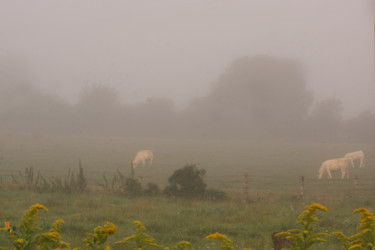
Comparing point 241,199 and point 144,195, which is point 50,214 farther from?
point 241,199

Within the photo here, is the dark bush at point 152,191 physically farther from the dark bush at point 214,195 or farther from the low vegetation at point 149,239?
the low vegetation at point 149,239

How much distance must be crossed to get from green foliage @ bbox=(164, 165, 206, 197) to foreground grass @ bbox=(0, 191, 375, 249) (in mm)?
1644

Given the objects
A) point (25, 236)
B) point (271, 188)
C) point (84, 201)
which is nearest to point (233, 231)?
→ point (84, 201)

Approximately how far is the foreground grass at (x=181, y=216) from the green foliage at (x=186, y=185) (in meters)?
1.64

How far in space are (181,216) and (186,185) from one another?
6.10m

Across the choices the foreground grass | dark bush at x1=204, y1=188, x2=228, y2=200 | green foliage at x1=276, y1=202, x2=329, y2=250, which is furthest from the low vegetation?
dark bush at x1=204, y1=188, x2=228, y2=200

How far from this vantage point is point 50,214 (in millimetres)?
15281

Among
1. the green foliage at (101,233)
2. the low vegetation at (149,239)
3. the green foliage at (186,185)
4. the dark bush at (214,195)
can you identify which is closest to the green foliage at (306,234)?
the low vegetation at (149,239)

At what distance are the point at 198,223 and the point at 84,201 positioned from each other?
5.60 metres

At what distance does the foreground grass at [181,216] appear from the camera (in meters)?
12.4

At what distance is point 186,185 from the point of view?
20797 millimetres

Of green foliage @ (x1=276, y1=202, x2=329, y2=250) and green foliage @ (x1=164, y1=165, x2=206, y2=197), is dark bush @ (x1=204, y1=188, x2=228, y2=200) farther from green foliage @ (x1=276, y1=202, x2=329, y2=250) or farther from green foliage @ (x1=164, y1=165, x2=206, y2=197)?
green foliage @ (x1=276, y1=202, x2=329, y2=250)

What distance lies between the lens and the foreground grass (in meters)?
12.4

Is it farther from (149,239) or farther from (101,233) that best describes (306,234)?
(101,233)
